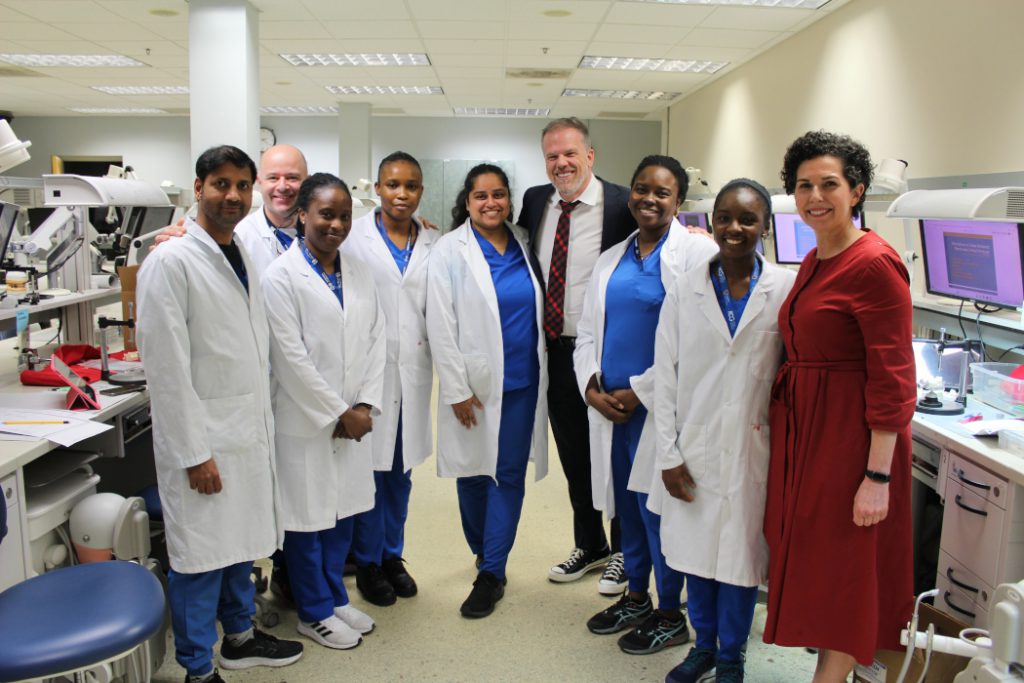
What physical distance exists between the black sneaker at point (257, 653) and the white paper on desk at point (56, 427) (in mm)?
713

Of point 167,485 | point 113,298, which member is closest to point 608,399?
point 167,485

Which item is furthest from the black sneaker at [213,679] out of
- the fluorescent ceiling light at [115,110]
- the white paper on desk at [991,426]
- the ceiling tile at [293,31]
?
the fluorescent ceiling light at [115,110]

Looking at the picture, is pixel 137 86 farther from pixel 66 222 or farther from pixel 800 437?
pixel 800 437

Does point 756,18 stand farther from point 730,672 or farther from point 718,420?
point 730,672

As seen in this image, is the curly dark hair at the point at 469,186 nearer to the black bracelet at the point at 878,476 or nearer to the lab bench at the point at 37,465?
the lab bench at the point at 37,465

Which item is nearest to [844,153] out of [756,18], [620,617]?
[620,617]

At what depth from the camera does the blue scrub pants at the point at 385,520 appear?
2426mm

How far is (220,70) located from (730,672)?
5.02 meters

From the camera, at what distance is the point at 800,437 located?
5.50 feet

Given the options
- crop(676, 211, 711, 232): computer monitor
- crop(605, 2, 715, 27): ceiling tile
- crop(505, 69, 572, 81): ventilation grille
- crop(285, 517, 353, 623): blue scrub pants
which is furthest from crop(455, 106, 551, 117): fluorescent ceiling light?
crop(285, 517, 353, 623): blue scrub pants

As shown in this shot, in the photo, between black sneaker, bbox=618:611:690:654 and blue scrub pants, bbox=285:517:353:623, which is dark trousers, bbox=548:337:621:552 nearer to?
black sneaker, bbox=618:611:690:654

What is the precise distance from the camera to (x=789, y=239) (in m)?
4.41

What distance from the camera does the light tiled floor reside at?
212 centimetres

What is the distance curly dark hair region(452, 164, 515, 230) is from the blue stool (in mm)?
1449
